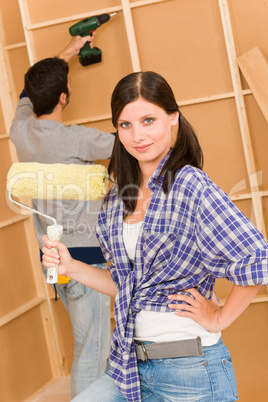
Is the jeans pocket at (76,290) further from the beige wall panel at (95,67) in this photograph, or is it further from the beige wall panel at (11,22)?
the beige wall panel at (11,22)

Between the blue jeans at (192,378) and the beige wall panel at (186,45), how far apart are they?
1.92m

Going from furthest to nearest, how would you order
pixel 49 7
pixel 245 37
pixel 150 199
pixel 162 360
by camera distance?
pixel 49 7 < pixel 245 37 < pixel 150 199 < pixel 162 360

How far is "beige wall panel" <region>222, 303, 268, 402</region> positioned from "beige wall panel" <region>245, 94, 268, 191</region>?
2.58ft


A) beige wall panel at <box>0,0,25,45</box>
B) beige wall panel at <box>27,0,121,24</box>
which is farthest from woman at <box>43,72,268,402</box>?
beige wall panel at <box>0,0,25,45</box>

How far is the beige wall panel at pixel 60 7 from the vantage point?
3078 millimetres

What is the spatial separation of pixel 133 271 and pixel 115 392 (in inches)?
13.2

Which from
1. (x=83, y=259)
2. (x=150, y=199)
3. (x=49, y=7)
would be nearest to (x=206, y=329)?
(x=150, y=199)

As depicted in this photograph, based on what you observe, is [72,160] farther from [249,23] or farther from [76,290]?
[249,23]

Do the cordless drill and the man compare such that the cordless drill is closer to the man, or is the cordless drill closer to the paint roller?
the man

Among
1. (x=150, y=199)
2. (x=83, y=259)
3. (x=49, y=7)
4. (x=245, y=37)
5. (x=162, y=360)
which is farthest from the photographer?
(x=49, y=7)

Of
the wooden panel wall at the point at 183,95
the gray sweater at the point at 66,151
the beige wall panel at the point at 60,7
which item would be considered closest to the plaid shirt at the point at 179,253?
the gray sweater at the point at 66,151

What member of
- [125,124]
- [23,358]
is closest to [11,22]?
[23,358]

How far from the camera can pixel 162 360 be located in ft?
4.50

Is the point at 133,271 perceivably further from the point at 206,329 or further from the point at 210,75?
the point at 210,75
